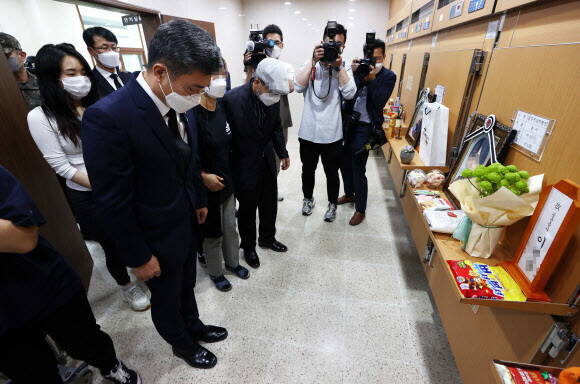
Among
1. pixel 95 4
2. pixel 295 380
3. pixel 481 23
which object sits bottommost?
pixel 295 380

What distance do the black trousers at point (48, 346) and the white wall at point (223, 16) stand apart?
3.10 metres

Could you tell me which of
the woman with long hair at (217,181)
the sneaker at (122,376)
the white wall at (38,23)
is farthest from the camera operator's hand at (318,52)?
the white wall at (38,23)

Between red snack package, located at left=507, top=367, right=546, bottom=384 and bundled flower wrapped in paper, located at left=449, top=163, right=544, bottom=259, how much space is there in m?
0.44

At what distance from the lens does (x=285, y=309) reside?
184 centimetres

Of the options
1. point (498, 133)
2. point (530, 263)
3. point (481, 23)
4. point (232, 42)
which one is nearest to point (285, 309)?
point (530, 263)

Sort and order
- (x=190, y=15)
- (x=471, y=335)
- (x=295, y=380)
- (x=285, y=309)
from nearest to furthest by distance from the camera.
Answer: (x=471, y=335) → (x=295, y=380) → (x=285, y=309) → (x=190, y=15)

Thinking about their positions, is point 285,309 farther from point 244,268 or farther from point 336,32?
point 336,32

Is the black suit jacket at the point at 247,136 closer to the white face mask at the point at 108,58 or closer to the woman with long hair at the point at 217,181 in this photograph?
the woman with long hair at the point at 217,181

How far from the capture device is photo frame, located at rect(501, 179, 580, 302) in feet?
2.52

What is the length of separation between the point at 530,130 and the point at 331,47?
1.50 meters

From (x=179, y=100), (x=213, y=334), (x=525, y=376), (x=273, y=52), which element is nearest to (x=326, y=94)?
(x=273, y=52)

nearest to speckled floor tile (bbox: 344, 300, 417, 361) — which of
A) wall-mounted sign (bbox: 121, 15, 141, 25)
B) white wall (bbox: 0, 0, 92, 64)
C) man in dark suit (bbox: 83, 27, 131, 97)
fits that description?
man in dark suit (bbox: 83, 27, 131, 97)

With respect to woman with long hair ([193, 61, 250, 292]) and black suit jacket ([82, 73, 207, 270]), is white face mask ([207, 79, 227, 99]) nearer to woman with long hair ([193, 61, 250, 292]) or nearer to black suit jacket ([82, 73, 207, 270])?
woman with long hair ([193, 61, 250, 292])

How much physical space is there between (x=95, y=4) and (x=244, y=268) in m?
2.78
